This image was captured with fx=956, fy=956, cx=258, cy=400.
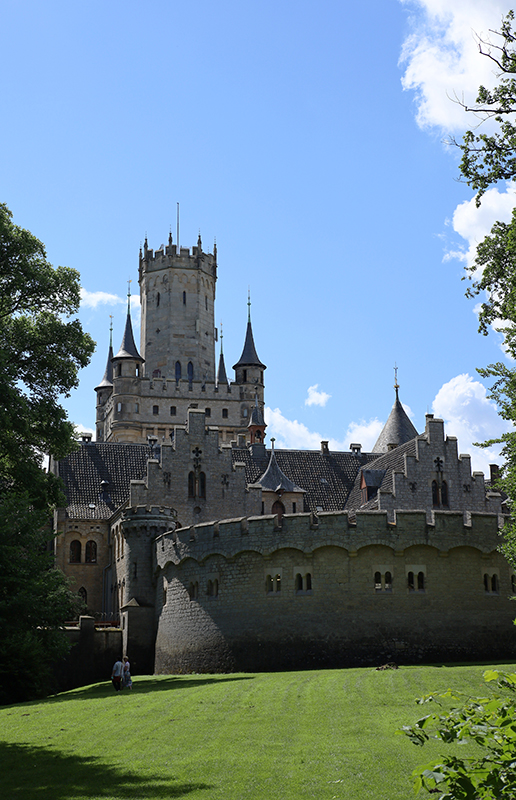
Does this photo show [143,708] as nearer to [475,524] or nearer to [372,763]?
[372,763]

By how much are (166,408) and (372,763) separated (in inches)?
3470

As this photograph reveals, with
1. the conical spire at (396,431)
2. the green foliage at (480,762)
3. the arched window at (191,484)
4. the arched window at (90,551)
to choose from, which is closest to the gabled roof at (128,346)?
the conical spire at (396,431)

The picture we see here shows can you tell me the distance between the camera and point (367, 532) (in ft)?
126

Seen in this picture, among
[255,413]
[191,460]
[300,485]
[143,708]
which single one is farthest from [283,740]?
[255,413]

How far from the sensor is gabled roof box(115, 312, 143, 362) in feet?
348

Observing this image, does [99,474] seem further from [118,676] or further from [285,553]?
[118,676]

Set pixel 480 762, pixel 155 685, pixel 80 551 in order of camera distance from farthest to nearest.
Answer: pixel 80 551, pixel 155 685, pixel 480 762

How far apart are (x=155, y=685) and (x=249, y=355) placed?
262ft

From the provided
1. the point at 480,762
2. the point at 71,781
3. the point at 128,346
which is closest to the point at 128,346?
the point at 128,346

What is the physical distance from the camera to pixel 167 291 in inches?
4417

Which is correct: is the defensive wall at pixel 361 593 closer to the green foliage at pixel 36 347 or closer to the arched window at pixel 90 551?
the green foliage at pixel 36 347

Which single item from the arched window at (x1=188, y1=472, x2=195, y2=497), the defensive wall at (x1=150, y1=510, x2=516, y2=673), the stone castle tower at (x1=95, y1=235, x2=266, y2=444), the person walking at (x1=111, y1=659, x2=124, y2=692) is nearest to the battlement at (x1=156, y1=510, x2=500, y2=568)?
the defensive wall at (x1=150, y1=510, x2=516, y2=673)

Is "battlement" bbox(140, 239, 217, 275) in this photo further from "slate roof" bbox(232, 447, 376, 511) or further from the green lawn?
the green lawn

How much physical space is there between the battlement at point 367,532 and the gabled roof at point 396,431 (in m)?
38.3
